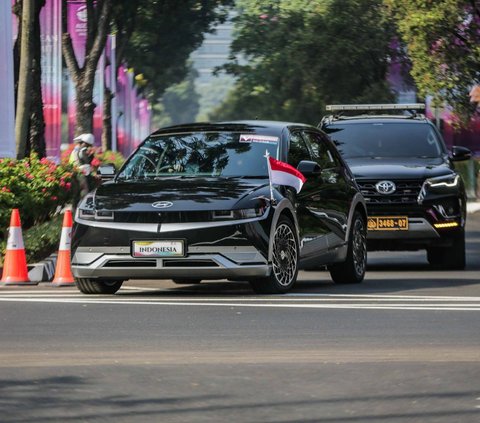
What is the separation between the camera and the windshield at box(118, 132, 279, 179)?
1515cm

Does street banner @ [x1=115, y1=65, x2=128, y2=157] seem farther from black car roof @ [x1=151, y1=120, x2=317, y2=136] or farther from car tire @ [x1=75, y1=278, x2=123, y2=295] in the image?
car tire @ [x1=75, y1=278, x2=123, y2=295]

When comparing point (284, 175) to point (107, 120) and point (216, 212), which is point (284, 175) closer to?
point (216, 212)

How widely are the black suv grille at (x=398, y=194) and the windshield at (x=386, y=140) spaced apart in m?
0.93

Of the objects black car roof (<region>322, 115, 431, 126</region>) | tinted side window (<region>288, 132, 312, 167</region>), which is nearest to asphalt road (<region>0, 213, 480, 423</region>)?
tinted side window (<region>288, 132, 312, 167</region>)

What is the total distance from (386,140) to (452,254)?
5.52 ft

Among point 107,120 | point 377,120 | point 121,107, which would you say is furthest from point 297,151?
point 121,107

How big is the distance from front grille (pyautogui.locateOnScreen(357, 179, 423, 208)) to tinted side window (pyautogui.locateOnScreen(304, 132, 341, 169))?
206cm

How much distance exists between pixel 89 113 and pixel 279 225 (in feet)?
93.6

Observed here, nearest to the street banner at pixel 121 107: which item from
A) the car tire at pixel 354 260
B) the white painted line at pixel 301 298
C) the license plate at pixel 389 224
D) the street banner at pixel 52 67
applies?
the street banner at pixel 52 67

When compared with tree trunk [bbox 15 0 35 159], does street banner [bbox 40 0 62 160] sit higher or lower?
lower

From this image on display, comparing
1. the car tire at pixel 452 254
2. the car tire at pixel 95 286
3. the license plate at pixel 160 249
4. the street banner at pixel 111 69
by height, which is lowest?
the street banner at pixel 111 69

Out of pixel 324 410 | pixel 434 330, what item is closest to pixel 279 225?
pixel 434 330

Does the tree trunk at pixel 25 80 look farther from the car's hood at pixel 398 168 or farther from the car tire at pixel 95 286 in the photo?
the car tire at pixel 95 286

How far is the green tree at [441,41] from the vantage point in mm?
35656
